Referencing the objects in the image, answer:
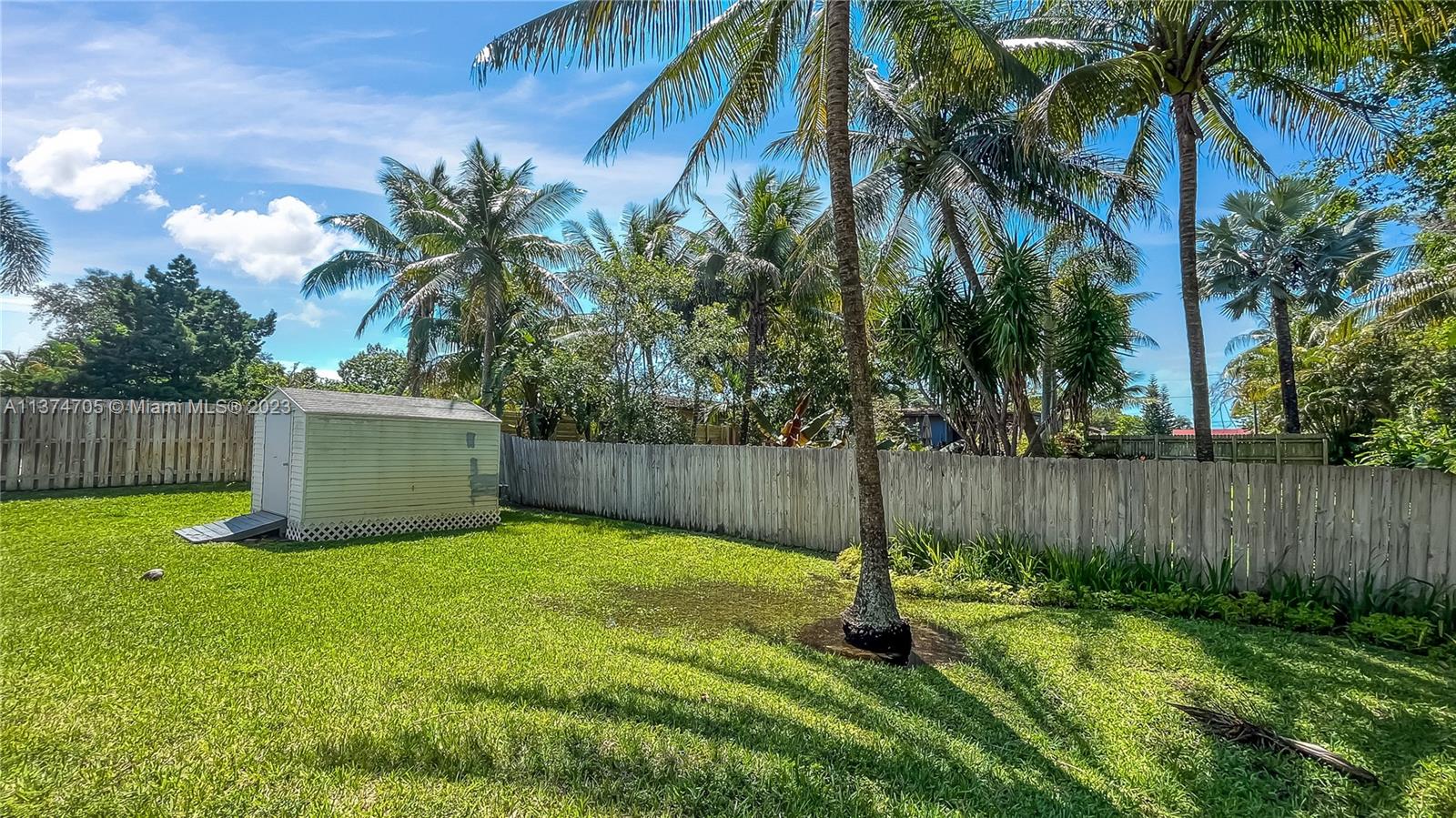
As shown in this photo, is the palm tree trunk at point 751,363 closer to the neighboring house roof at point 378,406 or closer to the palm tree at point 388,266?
the neighboring house roof at point 378,406

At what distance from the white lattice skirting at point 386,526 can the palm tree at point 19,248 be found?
67.1 feet

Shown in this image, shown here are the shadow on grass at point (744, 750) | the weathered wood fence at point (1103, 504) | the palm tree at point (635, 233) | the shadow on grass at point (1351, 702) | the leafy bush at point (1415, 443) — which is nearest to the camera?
the shadow on grass at point (744, 750)

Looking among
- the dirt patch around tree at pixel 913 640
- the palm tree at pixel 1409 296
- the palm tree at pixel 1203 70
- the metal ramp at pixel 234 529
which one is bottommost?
the dirt patch around tree at pixel 913 640

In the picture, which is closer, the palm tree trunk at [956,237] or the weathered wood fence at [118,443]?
the palm tree trunk at [956,237]

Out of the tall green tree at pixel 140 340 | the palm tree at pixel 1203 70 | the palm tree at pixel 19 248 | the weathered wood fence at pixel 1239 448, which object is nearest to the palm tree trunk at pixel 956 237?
the palm tree at pixel 1203 70

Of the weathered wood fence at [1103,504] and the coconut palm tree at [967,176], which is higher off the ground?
the coconut palm tree at [967,176]

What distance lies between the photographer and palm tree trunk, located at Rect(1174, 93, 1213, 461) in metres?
6.88

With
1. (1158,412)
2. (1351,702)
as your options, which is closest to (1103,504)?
(1351,702)

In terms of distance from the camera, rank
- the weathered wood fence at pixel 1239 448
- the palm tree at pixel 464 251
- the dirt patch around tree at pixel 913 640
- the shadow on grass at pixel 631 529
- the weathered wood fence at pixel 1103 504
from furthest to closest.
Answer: the palm tree at pixel 464 251 → the weathered wood fence at pixel 1239 448 → the shadow on grass at pixel 631 529 → the weathered wood fence at pixel 1103 504 → the dirt patch around tree at pixel 913 640

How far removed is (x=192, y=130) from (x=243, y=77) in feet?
2.82

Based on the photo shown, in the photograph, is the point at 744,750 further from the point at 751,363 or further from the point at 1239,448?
the point at 1239,448

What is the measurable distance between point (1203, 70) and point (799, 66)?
4.56 m

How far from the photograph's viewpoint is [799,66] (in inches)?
271

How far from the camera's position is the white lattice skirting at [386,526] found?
27.1 feet
